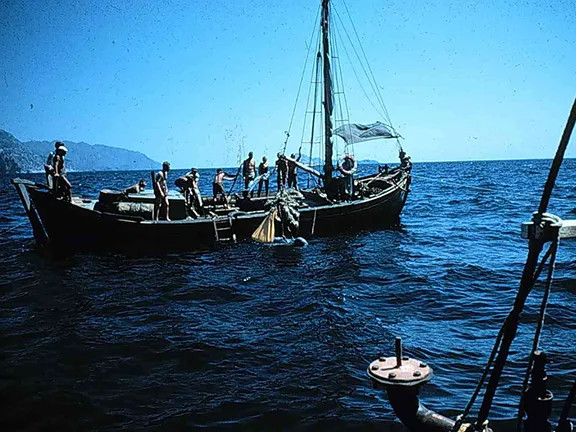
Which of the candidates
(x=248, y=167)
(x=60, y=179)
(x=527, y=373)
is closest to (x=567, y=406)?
(x=527, y=373)

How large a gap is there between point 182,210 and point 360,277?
877 centimetres

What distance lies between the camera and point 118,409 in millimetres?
6078

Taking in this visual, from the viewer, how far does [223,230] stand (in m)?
18.0

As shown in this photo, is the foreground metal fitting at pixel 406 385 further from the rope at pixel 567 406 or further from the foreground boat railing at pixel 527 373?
the rope at pixel 567 406

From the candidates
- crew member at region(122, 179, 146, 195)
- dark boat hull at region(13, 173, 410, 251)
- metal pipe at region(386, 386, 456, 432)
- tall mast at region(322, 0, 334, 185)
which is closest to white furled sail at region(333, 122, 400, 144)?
tall mast at region(322, 0, 334, 185)

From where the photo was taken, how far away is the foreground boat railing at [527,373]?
236cm

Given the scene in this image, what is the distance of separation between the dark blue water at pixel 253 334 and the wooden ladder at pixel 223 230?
53.1 inches

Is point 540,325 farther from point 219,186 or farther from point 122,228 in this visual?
point 219,186

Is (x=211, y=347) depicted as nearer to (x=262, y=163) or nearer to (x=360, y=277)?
(x=360, y=277)

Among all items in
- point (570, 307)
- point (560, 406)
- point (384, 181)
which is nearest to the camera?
point (560, 406)

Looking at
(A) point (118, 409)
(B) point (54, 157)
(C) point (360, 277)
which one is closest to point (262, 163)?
(B) point (54, 157)

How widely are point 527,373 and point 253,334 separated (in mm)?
6416

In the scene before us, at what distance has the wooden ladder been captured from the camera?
17.8 m

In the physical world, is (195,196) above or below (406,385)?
above
